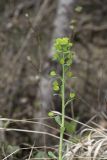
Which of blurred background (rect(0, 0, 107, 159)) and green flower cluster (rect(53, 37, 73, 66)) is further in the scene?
blurred background (rect(0, 0, 107, 159))

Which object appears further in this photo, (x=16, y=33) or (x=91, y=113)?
(x=16, y=33)

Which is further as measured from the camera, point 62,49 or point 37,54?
point 37,54

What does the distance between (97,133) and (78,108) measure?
1.96 meters

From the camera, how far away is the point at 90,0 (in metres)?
4.62

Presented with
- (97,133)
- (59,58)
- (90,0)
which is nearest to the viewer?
(59,58)

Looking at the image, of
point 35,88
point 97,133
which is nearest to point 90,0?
point 35,88

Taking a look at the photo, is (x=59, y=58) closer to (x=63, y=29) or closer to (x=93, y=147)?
(x=93, y=147)

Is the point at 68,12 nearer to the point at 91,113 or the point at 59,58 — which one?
the point at 91,113

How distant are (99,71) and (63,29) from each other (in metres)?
1.00

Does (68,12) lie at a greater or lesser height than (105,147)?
greater

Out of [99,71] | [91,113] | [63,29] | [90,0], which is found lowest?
[91,113]

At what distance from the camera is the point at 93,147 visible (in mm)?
1864

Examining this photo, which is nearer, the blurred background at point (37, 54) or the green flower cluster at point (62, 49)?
the green flower cluster at point (62, 49)

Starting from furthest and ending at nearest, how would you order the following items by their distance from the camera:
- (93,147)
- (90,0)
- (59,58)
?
(90,0) → (93,147) → (59,58)
